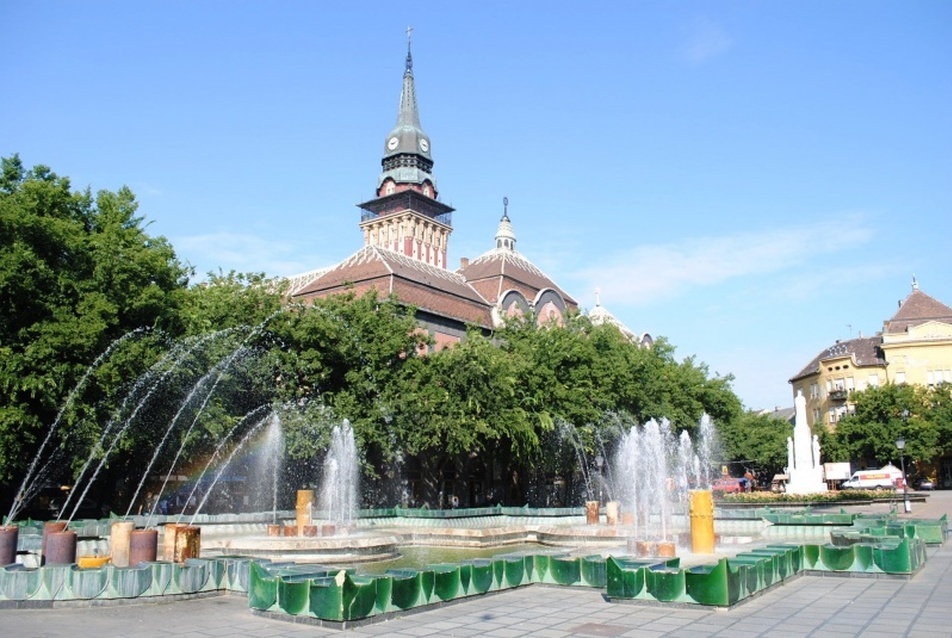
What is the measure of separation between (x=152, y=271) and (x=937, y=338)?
6400 centimetres

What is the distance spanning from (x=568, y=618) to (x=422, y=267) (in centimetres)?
4410

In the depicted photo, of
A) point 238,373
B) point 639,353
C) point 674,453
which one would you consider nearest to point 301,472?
point 238,373

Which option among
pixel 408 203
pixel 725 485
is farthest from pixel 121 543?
pixel 408 203

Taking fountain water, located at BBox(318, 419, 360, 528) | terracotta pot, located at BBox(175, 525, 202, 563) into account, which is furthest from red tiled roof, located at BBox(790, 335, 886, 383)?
terracotta pot, located at BBox(175, 525, 202, 563)

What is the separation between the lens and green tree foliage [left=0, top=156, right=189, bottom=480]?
78.3 feet

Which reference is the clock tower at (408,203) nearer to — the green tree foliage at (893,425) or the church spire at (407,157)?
the church spire at (407,157)

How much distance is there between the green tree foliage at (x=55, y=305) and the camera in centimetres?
2388

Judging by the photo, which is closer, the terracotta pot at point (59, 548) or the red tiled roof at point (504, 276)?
the terracotta pot at point (59, 548)

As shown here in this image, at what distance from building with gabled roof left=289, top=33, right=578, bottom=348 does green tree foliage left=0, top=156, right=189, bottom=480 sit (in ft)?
29.0

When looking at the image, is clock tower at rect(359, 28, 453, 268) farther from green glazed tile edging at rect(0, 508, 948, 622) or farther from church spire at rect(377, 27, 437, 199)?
green glazed tile edging at rect(0, 508, 948, 622)

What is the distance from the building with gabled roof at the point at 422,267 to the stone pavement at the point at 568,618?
23.9 meters

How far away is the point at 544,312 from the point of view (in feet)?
189

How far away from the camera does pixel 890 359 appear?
69562 mm

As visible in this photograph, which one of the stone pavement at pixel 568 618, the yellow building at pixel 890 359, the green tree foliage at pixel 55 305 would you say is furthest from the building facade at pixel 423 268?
the stone pavement at pixel 568 618
